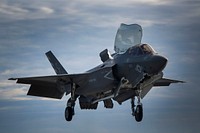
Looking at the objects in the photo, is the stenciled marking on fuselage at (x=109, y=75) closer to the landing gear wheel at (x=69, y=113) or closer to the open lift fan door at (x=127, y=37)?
the open lift fan door at (x=127, y=37)

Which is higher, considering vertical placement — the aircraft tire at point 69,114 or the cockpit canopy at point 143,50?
the cockpit canopy at point 143,50

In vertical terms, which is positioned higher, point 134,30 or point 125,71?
point 134,30

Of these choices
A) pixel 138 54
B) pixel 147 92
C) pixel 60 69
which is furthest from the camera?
pixel 60 69

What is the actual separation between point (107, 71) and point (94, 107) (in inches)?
236

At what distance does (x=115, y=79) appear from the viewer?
37344 mm

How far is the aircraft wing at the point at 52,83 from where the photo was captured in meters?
41.2

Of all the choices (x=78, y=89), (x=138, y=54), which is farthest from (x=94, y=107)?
(x=138, y=54)

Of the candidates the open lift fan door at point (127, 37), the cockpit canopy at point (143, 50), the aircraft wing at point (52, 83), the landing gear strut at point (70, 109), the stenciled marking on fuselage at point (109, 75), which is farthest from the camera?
the landing gear strut at point (70, 109)

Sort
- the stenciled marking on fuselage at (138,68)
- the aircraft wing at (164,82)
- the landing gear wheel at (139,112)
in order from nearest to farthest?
the stenciled marking on fuselage at (138,68) < the landing gear wheel at (139,112) < the aircraft wing at (164,82)

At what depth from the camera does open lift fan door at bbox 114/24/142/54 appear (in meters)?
41.5

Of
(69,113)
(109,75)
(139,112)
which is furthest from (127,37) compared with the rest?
(69,113)

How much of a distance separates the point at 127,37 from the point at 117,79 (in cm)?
598

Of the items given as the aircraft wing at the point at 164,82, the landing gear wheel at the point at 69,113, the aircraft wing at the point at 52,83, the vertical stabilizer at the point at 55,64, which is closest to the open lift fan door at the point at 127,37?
the aircraft wing at the point at 52,83

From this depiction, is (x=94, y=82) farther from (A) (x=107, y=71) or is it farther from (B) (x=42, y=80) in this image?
(B) (x=42, y=80)
